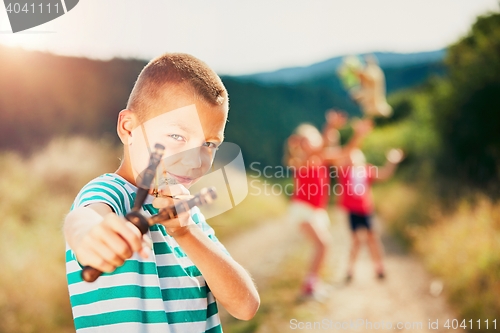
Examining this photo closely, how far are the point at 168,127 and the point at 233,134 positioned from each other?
814 cm

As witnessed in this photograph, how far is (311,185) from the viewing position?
14.8 feet

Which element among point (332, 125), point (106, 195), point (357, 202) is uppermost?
point (106, 195)

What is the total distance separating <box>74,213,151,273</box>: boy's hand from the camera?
1.65 ft

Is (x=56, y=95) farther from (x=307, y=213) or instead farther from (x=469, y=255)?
(x=469, y=255)

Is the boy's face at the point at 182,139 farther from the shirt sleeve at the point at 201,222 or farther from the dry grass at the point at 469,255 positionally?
the dry grass at the point at 469,255

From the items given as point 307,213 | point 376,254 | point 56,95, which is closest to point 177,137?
point 307,213

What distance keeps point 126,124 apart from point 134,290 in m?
0.28

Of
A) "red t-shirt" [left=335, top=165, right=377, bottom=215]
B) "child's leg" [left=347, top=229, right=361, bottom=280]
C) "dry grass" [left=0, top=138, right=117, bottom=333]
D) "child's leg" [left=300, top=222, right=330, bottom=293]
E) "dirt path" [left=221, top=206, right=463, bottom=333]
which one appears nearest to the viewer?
"dry grass" [left=0, top=138, right=117, bottom=333]

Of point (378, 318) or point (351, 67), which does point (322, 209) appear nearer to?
point (378, 318)

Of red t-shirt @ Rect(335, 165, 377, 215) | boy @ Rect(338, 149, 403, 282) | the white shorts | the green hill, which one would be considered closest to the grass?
boy @ Rect(338, 149, 403, 282)

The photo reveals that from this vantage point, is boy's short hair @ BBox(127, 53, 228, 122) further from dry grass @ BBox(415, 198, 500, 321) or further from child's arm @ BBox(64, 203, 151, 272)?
dry grass @ BBox(415, 198, 500, 321)

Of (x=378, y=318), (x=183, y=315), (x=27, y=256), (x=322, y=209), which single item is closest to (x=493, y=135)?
(x=322, y=209)

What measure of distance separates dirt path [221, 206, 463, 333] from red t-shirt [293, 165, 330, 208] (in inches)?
36.3

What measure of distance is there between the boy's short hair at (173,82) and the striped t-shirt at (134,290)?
0.14 metres
